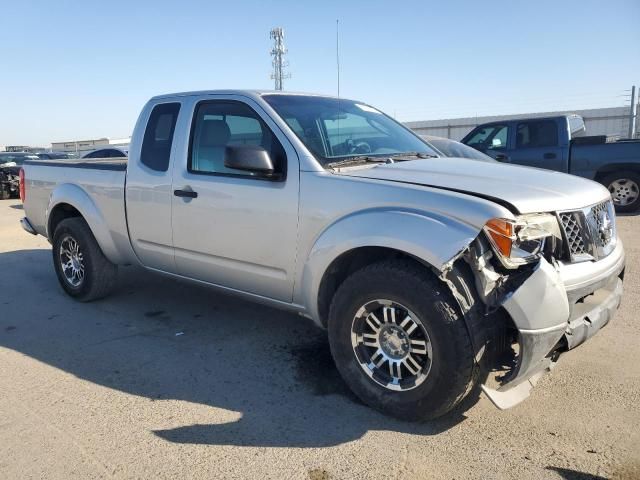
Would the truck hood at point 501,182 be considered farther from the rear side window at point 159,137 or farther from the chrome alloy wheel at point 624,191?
the chrome alloy wheel at point 624,191

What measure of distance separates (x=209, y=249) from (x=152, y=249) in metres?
0.79

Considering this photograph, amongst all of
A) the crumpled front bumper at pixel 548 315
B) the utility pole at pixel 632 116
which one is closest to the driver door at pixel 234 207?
the crumpled front bumper at pixel 548 315

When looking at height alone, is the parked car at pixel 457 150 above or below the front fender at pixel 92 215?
above

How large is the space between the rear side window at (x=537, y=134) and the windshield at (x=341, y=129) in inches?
271

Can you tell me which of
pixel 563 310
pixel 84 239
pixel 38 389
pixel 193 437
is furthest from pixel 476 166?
pixel 84 239

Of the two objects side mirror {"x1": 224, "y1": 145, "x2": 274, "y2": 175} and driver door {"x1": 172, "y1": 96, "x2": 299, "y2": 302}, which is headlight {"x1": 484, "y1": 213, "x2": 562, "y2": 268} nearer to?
driver door {"x1": 172, "y1": 96, "x2": 299, "y2": 302}

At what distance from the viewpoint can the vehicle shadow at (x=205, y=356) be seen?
3.09 metres

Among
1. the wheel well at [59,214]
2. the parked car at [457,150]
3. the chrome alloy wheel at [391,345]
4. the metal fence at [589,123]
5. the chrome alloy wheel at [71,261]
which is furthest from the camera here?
the metal fence at [589,123]

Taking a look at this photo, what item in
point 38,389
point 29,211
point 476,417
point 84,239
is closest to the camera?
point 476,417

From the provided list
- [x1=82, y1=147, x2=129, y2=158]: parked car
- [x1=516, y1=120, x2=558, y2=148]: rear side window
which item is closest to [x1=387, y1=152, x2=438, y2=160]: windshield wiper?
[x1=516, y1=120, x2=558, y2=148]: rear side window

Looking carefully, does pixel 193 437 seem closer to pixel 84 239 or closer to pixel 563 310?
pixel 563 310

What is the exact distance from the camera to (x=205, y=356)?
4.08m

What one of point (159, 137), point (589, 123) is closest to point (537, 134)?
point (159, 137)

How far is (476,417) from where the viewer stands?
317cm
